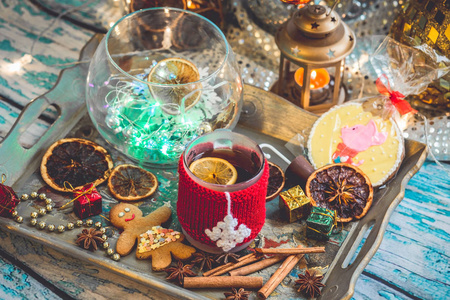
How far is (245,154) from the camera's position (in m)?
1.27

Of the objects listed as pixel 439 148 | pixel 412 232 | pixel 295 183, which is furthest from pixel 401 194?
pixel 439 148

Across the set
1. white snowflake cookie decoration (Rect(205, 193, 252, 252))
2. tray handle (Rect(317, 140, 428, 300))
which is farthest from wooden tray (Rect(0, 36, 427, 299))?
white snowflake cookie decoration (Rect(205, 193, 252, 252))

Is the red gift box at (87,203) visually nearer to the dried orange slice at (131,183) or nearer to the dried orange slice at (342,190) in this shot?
the dried orange slice at (131,183)

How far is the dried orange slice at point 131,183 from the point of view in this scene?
139cm

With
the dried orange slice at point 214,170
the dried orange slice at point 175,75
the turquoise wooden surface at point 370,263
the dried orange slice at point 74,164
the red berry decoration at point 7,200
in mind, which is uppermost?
the dried orange slice at point 175,75

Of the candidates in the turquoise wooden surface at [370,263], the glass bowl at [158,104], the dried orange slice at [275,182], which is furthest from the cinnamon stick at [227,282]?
the glass bowl at [158,104]

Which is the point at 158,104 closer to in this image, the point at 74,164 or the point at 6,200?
the point at 74,164

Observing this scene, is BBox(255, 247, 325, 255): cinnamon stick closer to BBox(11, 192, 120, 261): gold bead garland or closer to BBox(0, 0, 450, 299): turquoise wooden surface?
BBox(0, 0, 450, 299): turquoise wooden surface

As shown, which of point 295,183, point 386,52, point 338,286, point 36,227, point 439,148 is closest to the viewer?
point 338,286

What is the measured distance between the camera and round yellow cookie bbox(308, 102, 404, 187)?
57.7 inches

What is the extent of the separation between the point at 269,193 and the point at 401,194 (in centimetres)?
32

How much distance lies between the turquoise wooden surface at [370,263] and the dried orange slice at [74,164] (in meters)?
0.17

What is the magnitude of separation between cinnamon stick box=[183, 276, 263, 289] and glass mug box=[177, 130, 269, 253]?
0.24 ft

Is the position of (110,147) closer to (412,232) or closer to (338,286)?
(338,286)
